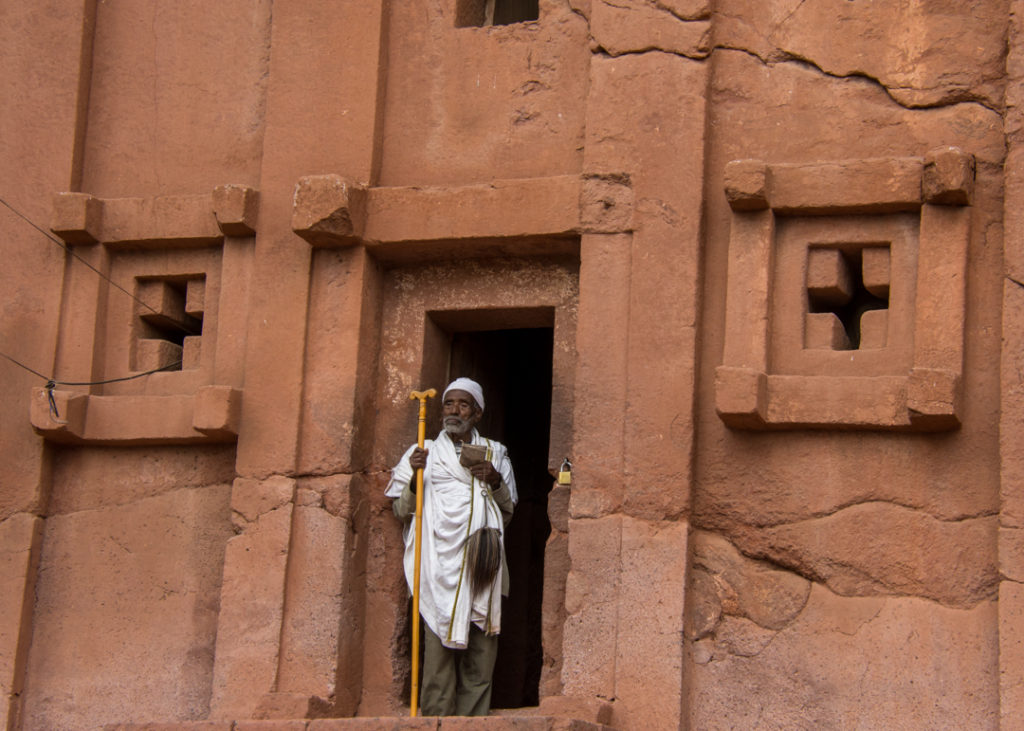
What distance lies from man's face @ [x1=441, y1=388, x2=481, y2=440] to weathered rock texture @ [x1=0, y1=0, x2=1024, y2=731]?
196 mm

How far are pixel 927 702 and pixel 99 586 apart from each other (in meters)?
3.94

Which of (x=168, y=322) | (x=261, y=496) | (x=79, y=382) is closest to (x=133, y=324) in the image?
(x=168, y=322)

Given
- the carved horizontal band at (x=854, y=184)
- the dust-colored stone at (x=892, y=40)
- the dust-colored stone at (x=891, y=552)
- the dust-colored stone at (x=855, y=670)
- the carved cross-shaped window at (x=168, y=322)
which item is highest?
the dust-colored stone at (x=892, y=40)

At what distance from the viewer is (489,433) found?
9.70 meters

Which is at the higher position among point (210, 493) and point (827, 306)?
point (827, 306)

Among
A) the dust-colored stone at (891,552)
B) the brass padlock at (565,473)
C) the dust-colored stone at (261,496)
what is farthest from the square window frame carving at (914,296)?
the dust-colored stone at (261,496)

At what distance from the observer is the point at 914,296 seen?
750 cm

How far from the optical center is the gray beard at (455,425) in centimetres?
833

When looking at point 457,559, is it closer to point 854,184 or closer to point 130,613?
point 130,613

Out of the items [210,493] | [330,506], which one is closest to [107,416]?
[210,493]

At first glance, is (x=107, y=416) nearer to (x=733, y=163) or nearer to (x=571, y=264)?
(x=571, y=264)

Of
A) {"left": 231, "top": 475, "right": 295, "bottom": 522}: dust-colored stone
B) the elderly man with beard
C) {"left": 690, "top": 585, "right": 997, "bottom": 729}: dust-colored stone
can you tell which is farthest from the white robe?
{"left": 690, "top": 585, "right": 997, "bottom": 729}: dust-colored stone

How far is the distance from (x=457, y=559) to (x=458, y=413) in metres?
0.73

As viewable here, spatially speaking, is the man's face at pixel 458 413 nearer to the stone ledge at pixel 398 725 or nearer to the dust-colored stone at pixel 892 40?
the stone ledge at pixel 398 725
